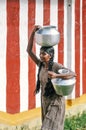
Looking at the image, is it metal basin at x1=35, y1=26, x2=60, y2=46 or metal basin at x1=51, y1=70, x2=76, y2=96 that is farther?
metal basin at x1=35, y1=26, x2=60, y2=46

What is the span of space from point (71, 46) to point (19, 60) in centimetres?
137

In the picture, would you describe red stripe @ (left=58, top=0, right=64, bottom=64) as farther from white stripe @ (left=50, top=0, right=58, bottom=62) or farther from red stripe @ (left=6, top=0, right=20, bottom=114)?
red stripe @ (left=6, top=0, right=20, bottom=114)

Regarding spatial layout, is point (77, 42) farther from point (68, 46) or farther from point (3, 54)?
point (3, 54)

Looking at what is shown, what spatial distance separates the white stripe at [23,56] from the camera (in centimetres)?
873

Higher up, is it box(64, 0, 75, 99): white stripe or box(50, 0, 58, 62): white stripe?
box(50, 0, 58, 62): white stripe

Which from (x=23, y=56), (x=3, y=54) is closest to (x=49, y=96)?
(x=3, y=54)

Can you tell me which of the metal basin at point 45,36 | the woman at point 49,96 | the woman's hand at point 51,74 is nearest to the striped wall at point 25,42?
the metal basin at point 45,36

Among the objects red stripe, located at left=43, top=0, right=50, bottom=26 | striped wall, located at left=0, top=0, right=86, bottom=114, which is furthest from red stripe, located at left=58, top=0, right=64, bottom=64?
→ red stripe, located at left=43, top=0, right=50, bottom=26

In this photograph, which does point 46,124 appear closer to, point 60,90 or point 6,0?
point 60,90

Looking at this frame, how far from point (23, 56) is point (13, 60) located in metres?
0.23

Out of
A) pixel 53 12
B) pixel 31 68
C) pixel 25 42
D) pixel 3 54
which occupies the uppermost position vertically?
pixel 53 12

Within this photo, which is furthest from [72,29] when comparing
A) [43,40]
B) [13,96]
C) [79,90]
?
[43,40]

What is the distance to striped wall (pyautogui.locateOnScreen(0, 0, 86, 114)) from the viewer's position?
8.50 meters

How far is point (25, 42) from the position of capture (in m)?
8.79
